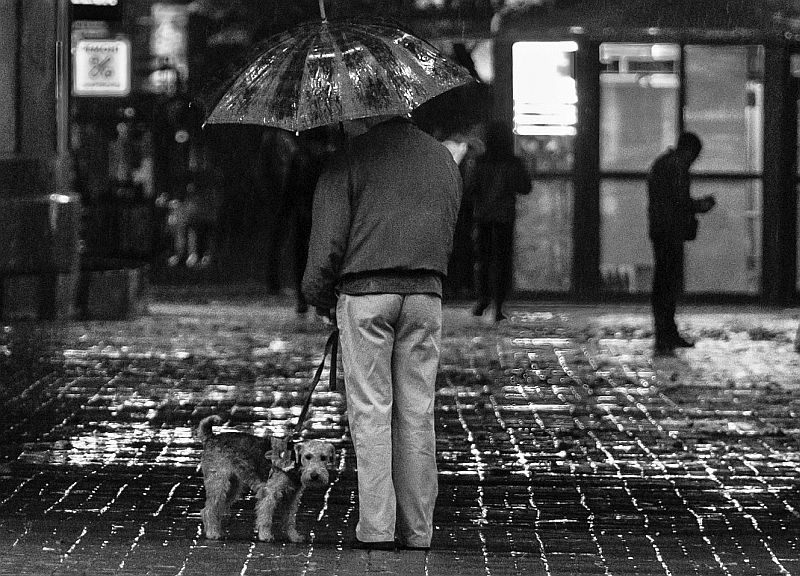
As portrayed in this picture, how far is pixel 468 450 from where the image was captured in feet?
31.1

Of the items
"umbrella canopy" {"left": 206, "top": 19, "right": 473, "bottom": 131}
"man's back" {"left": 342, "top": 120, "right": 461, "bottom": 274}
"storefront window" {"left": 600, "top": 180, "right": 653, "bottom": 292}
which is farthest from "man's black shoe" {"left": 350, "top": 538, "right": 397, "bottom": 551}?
"storefront window" {"left": 600, "top": 180, "right": 653, "bottom": 292}

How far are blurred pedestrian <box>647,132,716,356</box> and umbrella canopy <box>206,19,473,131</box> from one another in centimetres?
817

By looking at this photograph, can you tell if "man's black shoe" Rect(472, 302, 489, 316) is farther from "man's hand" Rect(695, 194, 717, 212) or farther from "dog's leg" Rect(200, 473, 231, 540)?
"dog's leg" Rect(200, 473, 231, 540)

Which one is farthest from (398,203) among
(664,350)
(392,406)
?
(664,350)

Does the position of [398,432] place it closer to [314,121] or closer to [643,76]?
[314,121]

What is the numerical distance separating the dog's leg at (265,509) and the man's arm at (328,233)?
730 millimetres

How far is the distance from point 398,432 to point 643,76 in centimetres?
1295

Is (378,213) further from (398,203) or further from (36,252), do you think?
(36,252)

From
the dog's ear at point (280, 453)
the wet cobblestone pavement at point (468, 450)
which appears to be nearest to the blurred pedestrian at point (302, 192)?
the wet cobblestone pavement at point (468, 450)

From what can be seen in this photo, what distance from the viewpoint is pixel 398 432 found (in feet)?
22.4

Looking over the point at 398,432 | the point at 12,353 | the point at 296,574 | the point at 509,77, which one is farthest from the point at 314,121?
the point at 509,77

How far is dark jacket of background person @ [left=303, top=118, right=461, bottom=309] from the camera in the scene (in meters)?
6.70

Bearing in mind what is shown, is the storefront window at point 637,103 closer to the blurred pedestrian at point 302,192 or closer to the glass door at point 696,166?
the glass door at point 696,166

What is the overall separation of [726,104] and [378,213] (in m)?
13.2
